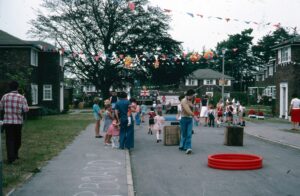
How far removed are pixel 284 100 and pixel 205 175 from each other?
1158 inches

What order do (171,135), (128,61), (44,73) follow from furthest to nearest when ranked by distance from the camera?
1. (128,61)
2. (44,73)
3. (171,135)

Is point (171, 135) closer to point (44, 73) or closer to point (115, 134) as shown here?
point (115, 134)

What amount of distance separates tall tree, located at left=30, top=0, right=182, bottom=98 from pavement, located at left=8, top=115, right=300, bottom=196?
121 ft

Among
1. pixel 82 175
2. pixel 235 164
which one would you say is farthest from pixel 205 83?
pixel 82 175

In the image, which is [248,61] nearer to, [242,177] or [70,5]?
[70,5]

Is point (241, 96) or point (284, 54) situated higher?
point (284, 54)

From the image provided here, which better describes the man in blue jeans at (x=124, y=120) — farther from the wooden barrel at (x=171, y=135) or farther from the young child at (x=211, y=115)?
the young child at (x=211, y=115)

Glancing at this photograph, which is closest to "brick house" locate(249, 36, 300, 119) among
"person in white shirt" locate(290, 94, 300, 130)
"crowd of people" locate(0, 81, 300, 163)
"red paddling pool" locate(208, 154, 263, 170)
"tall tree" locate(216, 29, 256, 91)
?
"person in white shirt" locate(290, 94, 300, 130)

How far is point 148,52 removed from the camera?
5303cm

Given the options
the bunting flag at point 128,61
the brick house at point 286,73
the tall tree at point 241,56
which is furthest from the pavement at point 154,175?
the tall tree at point 241,56

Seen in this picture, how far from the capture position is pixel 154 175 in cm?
1028

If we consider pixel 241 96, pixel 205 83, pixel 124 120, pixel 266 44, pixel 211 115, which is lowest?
pixel 211 115

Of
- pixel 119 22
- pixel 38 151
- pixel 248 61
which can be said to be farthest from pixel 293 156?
pixel 248 61

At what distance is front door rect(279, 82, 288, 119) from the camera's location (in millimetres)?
37156
